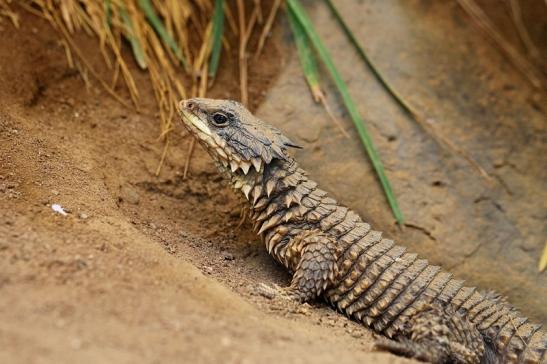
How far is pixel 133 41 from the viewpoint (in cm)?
521

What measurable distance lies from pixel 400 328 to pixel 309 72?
2280 millimetres

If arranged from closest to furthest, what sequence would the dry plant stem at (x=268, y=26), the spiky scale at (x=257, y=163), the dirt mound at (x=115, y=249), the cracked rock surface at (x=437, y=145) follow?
the dirt mound at (x=115, y=249)
the spiky scale at (x=257, y=163)
the cracked rock surface at (x=437, y=145)
the dry plant stem at (x=268, y=26)

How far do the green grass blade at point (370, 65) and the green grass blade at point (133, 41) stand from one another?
170cm

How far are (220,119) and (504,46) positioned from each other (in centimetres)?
313

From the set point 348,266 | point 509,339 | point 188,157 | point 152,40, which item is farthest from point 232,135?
point 509,339

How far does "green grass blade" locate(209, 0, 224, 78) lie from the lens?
5336 mm

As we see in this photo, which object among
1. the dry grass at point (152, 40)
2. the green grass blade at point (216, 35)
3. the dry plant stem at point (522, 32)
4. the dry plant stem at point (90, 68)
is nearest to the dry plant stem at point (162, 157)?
the dry grass at point (152, 40)

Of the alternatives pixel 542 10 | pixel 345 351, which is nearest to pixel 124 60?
pixel 345 351

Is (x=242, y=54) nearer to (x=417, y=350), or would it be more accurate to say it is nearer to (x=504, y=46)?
(x=504, y=46)

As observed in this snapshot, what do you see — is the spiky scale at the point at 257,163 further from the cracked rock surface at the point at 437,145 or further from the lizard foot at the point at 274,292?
the cracked rock surface at the point at 437,145

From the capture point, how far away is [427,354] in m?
3.79

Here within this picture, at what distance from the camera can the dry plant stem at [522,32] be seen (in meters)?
6.13

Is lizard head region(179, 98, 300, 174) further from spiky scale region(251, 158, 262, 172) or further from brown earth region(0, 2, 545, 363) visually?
brown earth region(0, 2, 545, 363)

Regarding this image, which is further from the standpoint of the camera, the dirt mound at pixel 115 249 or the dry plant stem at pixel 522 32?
the dry plant stem at pixel 522 32
